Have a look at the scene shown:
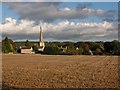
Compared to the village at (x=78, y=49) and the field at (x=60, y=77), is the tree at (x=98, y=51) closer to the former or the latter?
the village at (x=78, y=49)

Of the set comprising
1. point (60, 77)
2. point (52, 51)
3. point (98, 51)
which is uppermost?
point (60, 77)

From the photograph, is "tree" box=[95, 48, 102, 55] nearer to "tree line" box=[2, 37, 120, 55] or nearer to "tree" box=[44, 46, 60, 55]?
"tree line" box=[2, 37, 120, 55]

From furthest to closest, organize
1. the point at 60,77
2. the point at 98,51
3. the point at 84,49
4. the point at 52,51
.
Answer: the point at 84,49 < the point at 98,51 < the point at 52,51 < the point at 60,77

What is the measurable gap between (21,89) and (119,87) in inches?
178

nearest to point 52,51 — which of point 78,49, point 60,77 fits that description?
point 78,49

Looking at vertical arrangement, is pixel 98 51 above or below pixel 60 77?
below

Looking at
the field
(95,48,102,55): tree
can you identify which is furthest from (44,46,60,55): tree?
the field

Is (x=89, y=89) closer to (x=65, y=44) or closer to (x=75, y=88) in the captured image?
(x=75, y=88)

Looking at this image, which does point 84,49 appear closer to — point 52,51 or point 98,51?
point 98,51

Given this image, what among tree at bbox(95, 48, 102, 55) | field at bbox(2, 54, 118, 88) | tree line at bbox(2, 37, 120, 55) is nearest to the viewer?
field at bbox(2, 54, 118, 88)

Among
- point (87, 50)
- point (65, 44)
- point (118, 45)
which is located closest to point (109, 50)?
point (87, 50)

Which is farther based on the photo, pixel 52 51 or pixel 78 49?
pixel 78 49

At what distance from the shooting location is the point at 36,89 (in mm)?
13320

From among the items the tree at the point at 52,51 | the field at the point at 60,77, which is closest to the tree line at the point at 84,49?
the tree at the point at 52,51
